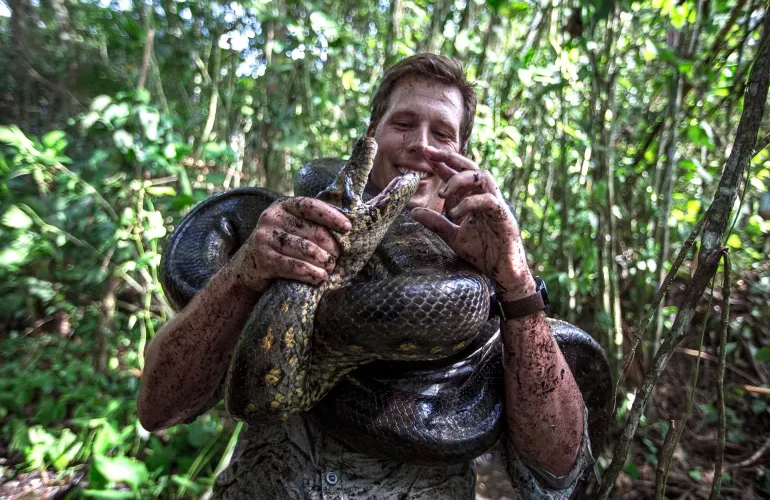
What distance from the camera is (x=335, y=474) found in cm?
151

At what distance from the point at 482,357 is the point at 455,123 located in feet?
3.09

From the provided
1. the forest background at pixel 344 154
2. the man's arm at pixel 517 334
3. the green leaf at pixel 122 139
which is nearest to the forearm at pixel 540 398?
the man's arm at pixel 517 334

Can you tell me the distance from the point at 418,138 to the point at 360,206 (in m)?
0.53

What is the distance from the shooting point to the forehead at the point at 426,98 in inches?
71.2

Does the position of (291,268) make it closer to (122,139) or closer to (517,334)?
(517,334)

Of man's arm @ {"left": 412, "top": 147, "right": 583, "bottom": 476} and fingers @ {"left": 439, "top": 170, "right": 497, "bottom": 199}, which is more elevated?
fingers @ {"left": 439, "top": 170, "right": 497, "bottom": 199}

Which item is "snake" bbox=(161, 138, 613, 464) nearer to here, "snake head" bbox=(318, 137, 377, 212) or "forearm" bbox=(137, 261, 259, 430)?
"snake head" bbox=(318, 137, 377, 212)

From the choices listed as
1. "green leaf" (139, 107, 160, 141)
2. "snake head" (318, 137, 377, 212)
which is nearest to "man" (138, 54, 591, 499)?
"snake head" (318, 137, 377, 212)

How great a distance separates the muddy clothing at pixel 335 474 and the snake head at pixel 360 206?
0.60 m

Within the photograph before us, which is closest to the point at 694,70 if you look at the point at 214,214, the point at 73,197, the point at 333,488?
the point at 214,214

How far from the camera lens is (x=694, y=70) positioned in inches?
134

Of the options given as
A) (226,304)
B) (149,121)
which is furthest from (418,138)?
(149,121)

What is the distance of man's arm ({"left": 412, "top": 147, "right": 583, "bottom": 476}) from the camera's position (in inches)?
54.6

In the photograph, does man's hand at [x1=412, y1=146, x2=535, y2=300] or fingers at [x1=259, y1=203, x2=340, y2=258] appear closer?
fingers at [x1=259, y1=203, x2=340, y2=258]
